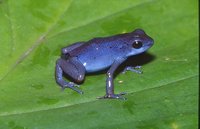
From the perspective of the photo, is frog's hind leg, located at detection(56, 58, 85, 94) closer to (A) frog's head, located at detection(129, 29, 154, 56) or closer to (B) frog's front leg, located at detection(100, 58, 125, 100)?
(B) frog's front leg, located at detection(100, 58, 125, 100)

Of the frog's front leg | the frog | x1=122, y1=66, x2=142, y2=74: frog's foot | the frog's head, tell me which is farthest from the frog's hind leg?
the frog's head

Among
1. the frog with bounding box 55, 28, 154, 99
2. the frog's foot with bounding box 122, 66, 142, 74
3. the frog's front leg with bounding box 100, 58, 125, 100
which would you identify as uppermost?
the frog with bounding box 55, 28, 154, 99

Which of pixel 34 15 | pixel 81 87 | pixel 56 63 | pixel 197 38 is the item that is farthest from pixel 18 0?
pixel 197 38

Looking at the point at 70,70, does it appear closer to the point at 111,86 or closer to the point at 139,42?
the point at 111,86

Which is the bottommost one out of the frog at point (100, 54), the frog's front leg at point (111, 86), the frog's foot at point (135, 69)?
the frog's front leg at point (111, 86)

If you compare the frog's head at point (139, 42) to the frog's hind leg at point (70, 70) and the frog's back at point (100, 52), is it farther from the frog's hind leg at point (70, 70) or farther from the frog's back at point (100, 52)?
the frog's hind leg at point (70, 70)

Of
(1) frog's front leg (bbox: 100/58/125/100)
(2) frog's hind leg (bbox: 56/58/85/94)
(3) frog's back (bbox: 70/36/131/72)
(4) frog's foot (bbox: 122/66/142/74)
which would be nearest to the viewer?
(1) frog's front leg (bbox: 100/58/125/100)

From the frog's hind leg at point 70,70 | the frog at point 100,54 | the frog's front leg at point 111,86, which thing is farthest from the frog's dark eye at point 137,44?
the frog's hind leg at point 70,70
